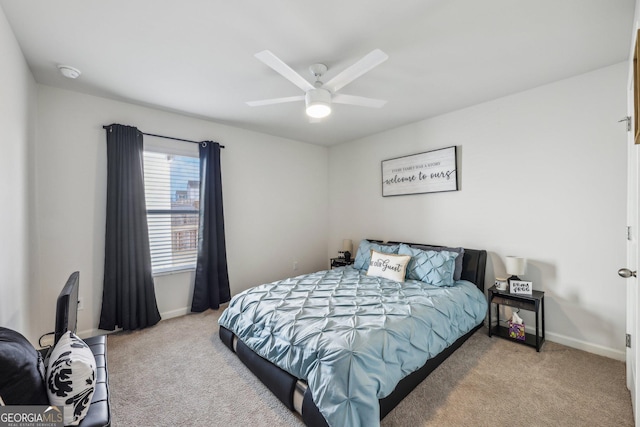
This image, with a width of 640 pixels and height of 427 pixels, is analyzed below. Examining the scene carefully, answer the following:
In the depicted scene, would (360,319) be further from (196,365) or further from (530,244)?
(530,244)

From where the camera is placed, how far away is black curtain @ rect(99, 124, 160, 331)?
2863 millimetres

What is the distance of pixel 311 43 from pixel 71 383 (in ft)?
7.50

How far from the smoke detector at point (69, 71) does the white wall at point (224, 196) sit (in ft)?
1.68

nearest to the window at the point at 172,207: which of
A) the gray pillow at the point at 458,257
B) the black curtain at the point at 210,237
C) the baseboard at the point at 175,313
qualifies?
the black curtain at the point at 210,237

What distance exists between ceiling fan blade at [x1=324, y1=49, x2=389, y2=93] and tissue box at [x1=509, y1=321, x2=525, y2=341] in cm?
273

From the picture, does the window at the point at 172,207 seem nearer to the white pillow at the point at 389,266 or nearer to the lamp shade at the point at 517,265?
the white pillow at the point at 389,266

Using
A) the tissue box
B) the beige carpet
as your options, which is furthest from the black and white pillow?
the tissue box

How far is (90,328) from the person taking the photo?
2.88 m

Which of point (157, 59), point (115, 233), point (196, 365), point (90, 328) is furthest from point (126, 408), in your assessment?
point (157, 59)

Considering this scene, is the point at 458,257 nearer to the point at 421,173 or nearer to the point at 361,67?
the point at 421,173

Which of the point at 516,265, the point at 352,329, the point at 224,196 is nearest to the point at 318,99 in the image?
the point at 352,329

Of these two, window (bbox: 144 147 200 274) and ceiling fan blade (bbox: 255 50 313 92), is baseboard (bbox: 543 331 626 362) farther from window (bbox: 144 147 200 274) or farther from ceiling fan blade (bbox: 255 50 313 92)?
window (bbox: 144 147 200 274)

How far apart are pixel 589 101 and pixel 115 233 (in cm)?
477

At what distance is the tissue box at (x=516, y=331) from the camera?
265 cm
